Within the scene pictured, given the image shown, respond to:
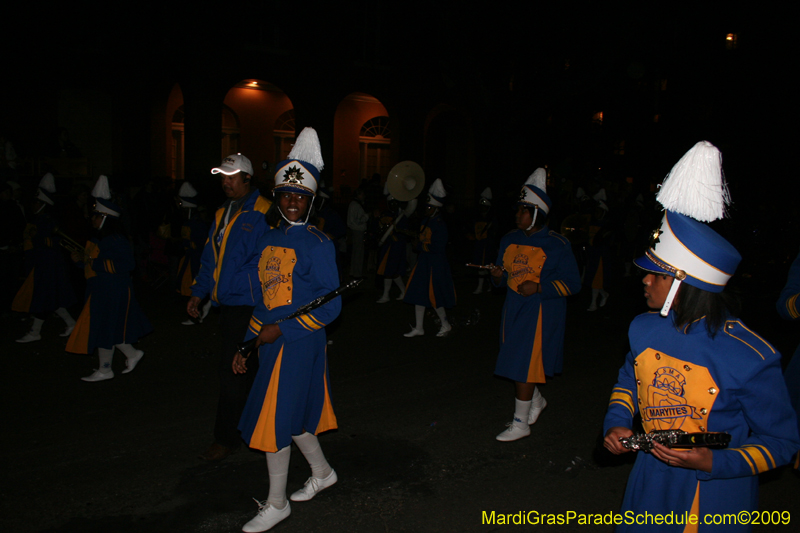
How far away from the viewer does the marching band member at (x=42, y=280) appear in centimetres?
746

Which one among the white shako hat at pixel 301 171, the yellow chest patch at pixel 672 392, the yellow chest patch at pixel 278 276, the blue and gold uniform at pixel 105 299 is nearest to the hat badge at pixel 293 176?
the white shako hat at pixel 301 171

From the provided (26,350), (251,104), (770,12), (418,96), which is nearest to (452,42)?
(418,96)

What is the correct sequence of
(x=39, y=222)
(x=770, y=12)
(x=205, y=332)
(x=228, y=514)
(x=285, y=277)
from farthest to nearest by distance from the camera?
1. (x=770, y=12)
2. (x=205, y=332)
3. (x=39, y=222)
4. (x=228, y=514)
5. (x=285, y=277)

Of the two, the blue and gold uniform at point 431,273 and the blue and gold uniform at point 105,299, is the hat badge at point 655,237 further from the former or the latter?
the blue and gold uniform at point 431,273

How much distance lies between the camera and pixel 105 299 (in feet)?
19.7

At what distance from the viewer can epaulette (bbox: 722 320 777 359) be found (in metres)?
2.13

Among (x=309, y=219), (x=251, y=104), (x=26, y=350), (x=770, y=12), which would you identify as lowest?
(x=26, y=350)

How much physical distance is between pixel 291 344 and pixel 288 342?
0.02m

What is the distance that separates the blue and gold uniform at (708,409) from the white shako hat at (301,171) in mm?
2117

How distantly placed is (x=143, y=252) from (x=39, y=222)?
175 inches

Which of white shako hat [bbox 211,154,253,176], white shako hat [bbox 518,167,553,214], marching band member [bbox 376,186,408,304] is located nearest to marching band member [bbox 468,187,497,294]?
marching band member [bbox 376,186,408,304]

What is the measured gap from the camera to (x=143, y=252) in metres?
12.1

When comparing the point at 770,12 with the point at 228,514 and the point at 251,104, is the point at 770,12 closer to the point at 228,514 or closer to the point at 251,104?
the point at 251,104

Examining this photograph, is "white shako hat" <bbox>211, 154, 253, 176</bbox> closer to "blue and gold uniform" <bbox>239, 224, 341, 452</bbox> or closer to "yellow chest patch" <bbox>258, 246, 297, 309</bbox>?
"blue and gold uniform" <bbox>239, 224, 341, 452</bbox>
